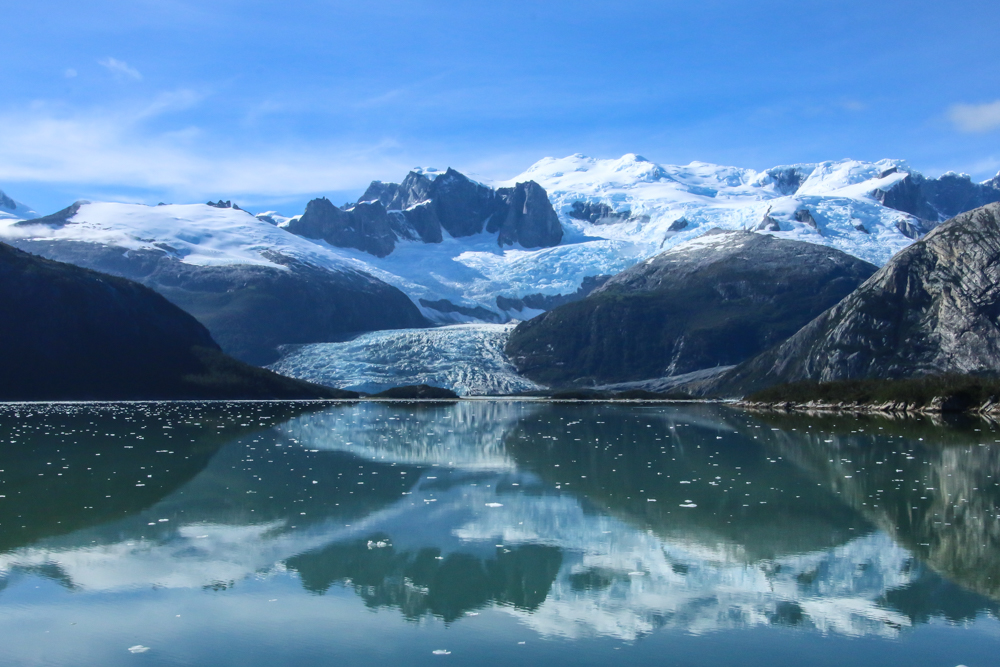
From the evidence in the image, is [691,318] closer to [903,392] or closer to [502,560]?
[903,392]

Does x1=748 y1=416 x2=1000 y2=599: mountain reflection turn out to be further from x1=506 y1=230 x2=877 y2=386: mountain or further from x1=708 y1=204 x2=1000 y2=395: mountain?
x1=506 y1=230 x2=877 y2=386: mountain

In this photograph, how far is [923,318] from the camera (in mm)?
84125

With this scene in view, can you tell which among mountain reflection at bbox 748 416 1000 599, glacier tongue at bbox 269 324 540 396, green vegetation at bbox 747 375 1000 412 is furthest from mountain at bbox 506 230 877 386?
mountain reflection at bbox 748 416 1000 599

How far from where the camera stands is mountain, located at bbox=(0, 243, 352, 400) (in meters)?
89.6

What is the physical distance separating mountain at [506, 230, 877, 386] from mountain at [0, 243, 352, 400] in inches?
2559

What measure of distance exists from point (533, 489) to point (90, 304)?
9245cm

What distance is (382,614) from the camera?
1166cm

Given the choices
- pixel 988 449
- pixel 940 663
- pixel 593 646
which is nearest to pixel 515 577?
pixel 593 646

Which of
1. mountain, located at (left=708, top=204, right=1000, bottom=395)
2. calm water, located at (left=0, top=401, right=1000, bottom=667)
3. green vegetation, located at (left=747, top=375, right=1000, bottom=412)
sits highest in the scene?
mountain, located at (left=708, top=204, right=1000, bottom=395)

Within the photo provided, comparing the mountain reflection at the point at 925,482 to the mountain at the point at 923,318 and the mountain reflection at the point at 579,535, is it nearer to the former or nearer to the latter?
the mountain reflection at the point at 579,535

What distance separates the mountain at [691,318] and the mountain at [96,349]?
213 feet

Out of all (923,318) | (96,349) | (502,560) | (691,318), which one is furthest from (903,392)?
(691,318)

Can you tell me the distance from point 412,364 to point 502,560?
476ft

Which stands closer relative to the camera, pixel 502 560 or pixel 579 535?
pixel 502 560
